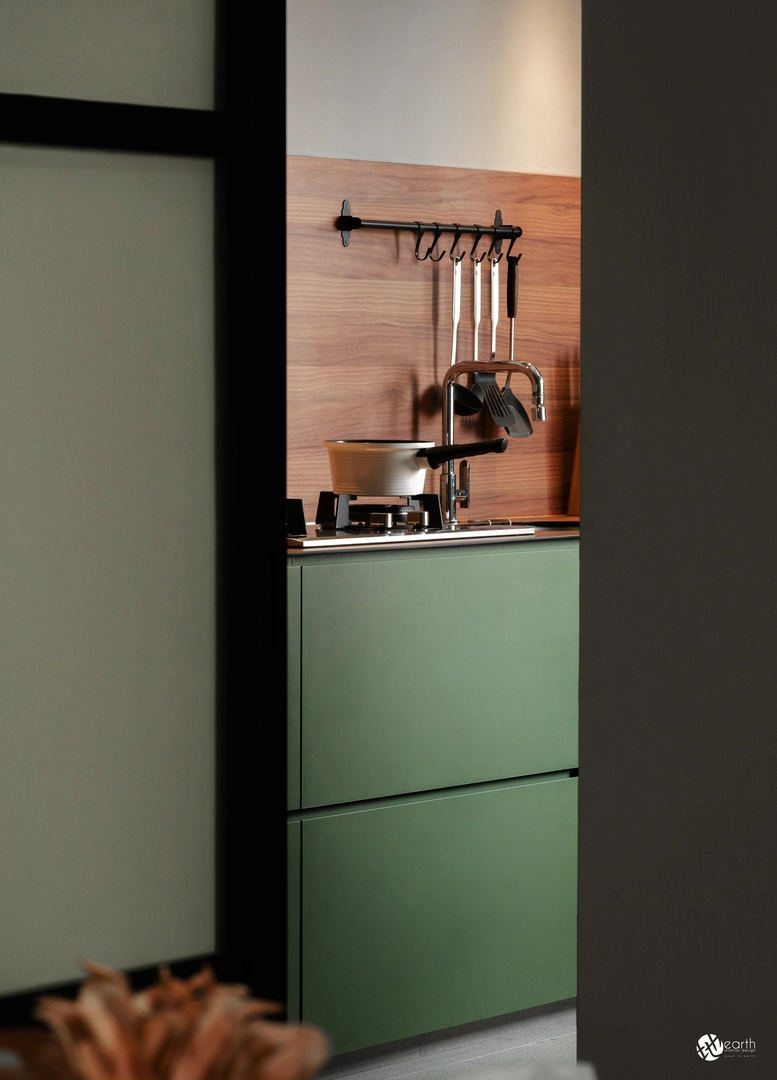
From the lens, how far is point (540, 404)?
2.66m

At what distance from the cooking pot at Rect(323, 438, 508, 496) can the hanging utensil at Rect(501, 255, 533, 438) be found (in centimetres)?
38

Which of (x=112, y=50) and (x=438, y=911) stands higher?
(x=112, y=50)

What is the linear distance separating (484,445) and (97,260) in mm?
992

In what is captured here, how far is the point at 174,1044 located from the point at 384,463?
1968 mm

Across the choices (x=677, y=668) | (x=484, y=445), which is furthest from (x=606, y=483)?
(x=484, y=445)

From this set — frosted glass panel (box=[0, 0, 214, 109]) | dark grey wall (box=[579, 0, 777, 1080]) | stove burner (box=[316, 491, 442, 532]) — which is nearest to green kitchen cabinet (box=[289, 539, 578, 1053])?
stove burner (box=[316, 491, 442, 532])

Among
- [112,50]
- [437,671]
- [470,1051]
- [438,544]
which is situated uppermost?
[112,50]

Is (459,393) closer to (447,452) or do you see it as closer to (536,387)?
(536,387)

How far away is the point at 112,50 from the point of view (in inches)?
59.0

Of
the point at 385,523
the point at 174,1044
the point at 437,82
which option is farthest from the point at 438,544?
the point at 174,1044

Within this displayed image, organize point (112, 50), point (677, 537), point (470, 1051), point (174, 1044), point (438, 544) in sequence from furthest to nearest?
point (470, 1051) → point (438, 544) → point (112, 50) → point (677, 537) → point (174, 1044)

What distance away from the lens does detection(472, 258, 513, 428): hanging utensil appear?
271 centimetres

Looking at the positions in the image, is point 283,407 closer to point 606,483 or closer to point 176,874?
point 606,483

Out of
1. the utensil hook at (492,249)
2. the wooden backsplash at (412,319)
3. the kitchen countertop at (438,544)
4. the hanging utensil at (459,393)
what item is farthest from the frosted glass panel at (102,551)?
the utensil hook at (492,249)
